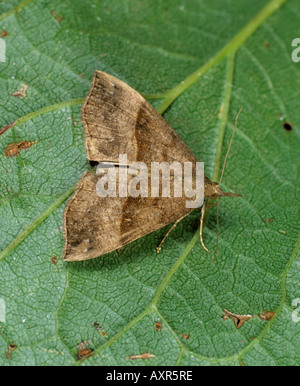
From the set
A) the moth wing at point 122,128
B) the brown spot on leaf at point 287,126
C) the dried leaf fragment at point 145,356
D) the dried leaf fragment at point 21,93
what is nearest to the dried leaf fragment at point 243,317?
the dried leaf fragment at point 145,356

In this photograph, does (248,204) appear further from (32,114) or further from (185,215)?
(32,114)

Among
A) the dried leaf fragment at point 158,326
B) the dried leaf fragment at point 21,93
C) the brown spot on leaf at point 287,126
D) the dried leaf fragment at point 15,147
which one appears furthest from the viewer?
the brown spot on leaf at point 287,126

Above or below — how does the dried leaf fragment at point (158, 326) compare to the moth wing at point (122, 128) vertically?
below

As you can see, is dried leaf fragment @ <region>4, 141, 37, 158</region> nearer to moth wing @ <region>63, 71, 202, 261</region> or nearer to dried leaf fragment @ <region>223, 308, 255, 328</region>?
moth wing @ <region>63, 71, 202, 261</region>

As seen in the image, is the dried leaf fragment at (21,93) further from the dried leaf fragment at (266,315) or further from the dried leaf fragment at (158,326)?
the dried leaf fragment at (266,315)

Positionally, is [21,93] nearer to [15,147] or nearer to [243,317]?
[15,147]

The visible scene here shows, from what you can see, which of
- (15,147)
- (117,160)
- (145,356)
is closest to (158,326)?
(145,356)
